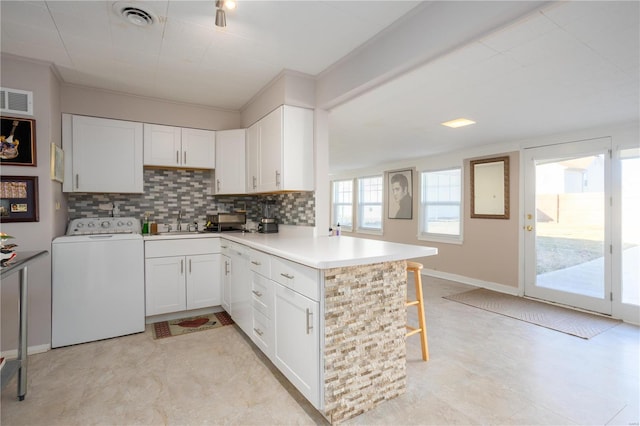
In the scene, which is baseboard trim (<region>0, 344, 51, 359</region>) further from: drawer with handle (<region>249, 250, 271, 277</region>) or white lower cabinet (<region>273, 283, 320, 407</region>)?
white lower cabinet (<region>273, 283, 320, 407</region>)

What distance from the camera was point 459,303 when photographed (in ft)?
13.6

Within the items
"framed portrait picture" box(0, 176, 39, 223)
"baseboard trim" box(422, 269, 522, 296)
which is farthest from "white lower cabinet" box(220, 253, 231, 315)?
"baseboard trim" box(422, 269, 522, 296)

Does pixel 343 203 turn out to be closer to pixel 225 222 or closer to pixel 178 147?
pixel 225 222

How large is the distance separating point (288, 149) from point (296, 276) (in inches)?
57.6

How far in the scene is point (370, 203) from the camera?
7.79 metres

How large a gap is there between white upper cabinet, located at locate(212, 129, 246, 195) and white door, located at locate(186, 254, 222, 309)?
84cm

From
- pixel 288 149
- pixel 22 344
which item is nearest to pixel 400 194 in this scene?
pixel 288 149

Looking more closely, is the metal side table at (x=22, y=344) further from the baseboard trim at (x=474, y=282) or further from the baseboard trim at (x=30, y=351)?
the baseboard trim at (x=474, y=282)

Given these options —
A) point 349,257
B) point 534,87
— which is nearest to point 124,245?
point 349,257

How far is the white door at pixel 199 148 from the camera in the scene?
3.68 meters

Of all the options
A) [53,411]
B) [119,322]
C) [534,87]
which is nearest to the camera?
[53,411]

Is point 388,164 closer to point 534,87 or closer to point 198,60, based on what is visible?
point 534,87

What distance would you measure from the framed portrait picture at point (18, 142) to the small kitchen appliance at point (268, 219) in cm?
207

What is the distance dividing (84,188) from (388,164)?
5473 millimetres
